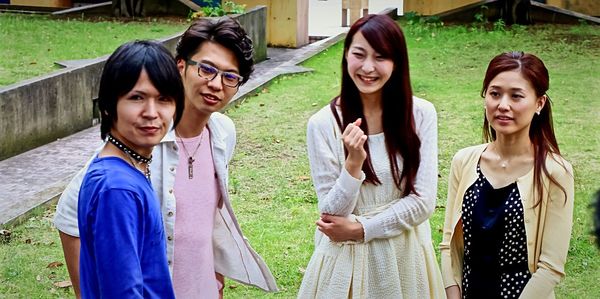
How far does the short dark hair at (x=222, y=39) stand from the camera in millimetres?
3457

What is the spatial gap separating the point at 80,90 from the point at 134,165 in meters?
7.65

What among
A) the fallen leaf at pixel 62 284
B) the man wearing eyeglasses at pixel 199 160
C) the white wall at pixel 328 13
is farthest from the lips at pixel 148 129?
the white wall at pixel 328 13

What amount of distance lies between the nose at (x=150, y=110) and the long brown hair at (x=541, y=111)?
4.77 ft

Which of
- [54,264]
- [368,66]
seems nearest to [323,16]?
[54,264]

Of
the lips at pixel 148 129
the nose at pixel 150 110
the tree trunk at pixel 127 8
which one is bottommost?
the tree trunk at pixel 127 8

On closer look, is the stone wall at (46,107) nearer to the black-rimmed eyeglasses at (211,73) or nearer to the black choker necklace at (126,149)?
the black-rimmed eyeglasses at (211,73)

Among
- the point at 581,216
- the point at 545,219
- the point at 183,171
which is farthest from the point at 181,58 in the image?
the point at 581,216

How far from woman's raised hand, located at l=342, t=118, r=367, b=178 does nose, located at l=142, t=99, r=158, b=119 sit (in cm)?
80

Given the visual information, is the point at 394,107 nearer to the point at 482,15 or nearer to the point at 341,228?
the point at 341,228

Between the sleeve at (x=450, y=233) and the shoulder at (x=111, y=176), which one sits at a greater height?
the shoulder at (x=111, y=176)

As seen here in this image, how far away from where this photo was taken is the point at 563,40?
15.9 m

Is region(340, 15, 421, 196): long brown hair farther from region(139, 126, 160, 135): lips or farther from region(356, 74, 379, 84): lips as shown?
region(139, 126, 160, 135): lips

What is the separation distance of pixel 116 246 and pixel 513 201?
5.33ft

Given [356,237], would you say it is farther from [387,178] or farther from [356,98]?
[356,98]
